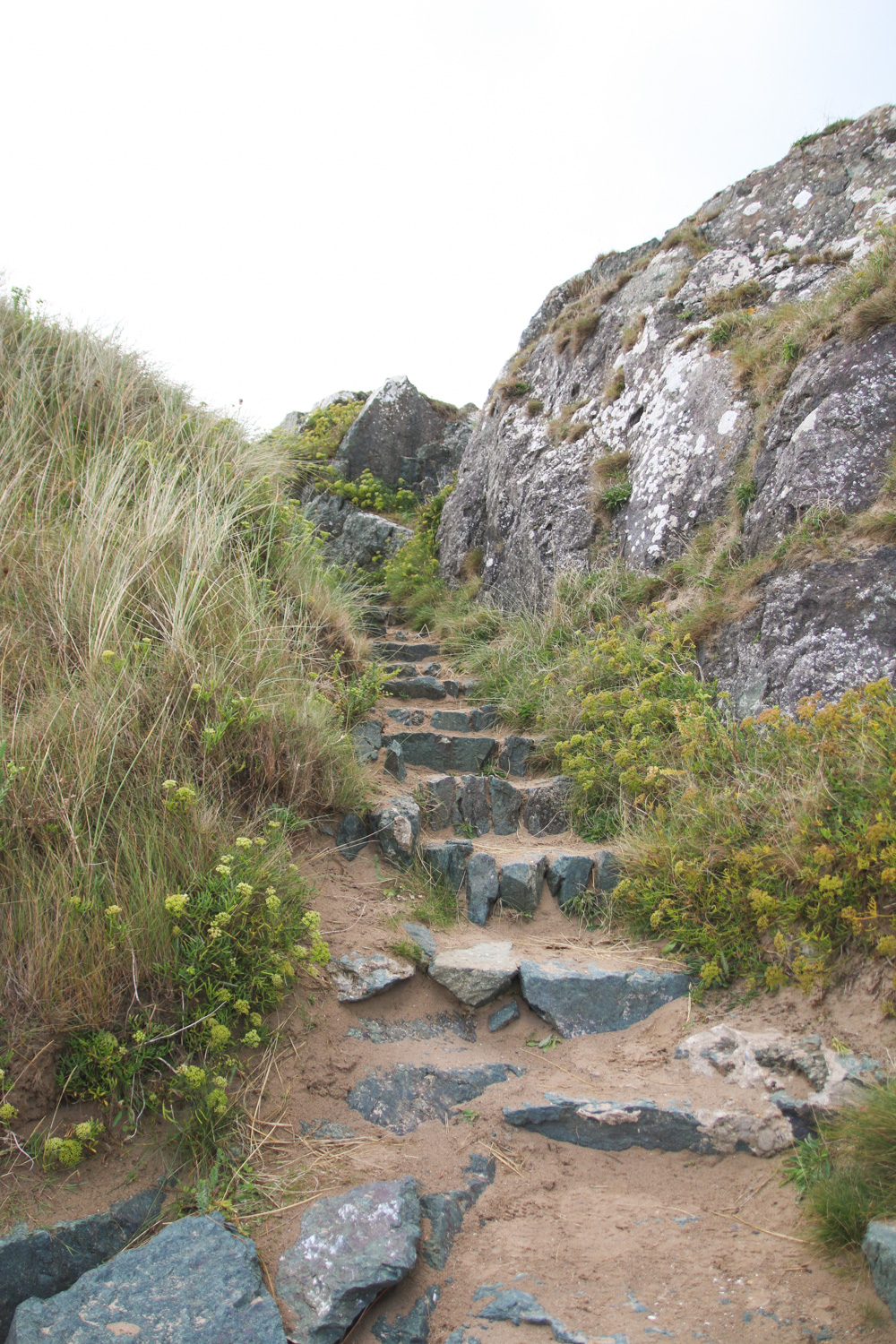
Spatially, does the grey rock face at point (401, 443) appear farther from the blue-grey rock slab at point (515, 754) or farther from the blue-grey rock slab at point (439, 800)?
the blue-grey rock slab at point (439, 800)

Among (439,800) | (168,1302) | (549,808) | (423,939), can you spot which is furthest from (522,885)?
(168,1302)

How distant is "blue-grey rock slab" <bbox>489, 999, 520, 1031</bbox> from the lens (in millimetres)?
2971

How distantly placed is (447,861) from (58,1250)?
227 cm

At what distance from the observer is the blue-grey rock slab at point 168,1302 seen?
5.45 feet

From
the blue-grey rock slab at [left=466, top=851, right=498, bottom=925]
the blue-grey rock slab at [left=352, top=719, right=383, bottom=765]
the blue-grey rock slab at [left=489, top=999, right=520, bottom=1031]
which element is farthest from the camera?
the blue-grey rock slab at [left=352, top=719, right=383, bottom=765]

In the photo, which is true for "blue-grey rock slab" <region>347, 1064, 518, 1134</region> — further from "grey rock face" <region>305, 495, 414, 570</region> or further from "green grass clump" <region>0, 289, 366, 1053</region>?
"grey rock face" <region>305, 495, 414, 570</region>

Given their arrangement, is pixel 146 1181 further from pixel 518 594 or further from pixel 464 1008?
pixel 518 594

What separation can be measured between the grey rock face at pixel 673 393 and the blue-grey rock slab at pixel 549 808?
2195 mm

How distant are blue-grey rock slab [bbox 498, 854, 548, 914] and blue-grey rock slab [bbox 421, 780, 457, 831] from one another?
2.24 ft

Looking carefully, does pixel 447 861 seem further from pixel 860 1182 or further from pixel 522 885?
pixel 860 1182

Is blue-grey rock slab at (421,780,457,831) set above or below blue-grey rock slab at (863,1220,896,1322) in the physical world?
above

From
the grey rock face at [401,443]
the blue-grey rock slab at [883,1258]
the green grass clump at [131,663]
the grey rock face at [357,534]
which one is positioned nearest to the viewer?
the blue-grey rock slab at [883,1258]

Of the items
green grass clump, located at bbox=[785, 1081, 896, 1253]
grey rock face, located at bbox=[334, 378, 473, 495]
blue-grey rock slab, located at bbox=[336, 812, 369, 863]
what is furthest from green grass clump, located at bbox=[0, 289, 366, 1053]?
grey rock face, located at bbox=[334, 378, 473, 495]

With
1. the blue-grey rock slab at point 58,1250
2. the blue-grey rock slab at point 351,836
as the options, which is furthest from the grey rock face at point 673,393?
the blue-grey rock slab at point 58,1250
